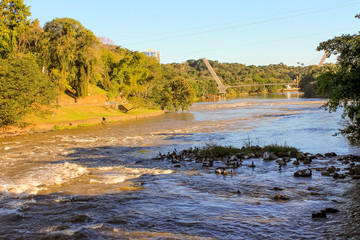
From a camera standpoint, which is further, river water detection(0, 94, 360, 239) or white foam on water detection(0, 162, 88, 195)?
white foam on water detection(0, 162, 88, 195)

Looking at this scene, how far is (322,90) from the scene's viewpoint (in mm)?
12148

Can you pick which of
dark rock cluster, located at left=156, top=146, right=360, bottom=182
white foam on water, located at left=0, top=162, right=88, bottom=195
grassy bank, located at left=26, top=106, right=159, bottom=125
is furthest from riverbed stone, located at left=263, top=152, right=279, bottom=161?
grassy bank, located at left=26, top=106, right=159, bottom=125

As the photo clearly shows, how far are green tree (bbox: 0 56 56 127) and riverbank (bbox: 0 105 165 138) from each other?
1.45 meters

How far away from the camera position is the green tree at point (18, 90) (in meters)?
34.2

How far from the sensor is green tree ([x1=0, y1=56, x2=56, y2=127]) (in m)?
34.2

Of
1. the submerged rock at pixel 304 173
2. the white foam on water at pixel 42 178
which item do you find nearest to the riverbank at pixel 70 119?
the white foam on water at pixel 42 178

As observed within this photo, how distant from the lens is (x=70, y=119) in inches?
1807

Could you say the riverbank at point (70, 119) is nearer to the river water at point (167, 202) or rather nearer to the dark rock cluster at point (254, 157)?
the river water at point (167, 202)

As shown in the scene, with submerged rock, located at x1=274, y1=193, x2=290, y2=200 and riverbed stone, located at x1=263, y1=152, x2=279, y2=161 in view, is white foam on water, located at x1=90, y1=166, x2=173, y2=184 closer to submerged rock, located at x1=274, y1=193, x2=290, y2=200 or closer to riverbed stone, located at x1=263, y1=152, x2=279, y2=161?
riverbed stone, located at x1=263, y1=152, x2=279, y2=161

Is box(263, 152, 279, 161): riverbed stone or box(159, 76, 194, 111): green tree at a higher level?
Answer: box(159, 76, 194, 111): green tree

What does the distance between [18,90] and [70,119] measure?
10883mm

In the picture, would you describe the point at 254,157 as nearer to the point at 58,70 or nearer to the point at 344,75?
the point at 344,75

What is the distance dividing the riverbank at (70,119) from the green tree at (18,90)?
1446 millimetres

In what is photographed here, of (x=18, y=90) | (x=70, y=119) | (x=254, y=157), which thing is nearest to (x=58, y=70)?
(x=70, y=119)
